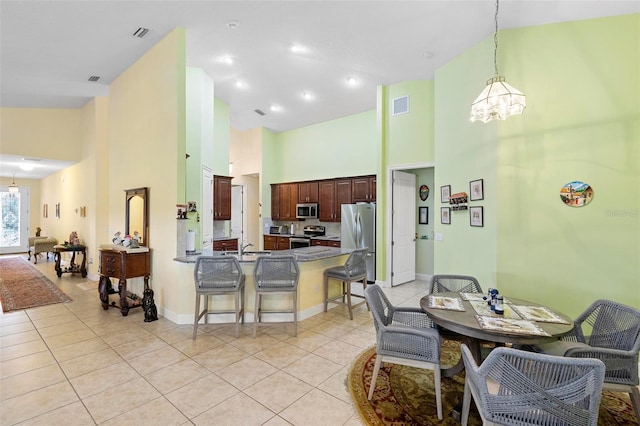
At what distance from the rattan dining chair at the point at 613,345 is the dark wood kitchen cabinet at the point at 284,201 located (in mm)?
6252

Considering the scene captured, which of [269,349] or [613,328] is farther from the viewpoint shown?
[269,349]

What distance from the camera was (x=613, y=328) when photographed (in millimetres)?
2295

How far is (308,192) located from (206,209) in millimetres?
2859

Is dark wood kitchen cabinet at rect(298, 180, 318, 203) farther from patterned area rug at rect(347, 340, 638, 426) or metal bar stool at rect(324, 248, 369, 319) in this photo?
patterned area rug at rect(347, 340, 638, 426)

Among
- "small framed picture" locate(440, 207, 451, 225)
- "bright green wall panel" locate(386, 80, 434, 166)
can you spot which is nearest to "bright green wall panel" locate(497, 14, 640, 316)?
"small framed picture" locate(440, 207, 451, 225)

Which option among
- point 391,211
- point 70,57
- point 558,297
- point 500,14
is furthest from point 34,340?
point 500,14

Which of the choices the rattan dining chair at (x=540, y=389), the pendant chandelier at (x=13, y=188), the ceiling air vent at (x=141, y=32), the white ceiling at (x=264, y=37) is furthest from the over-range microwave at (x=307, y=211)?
the pendant chandelier at (x=13, y=188)

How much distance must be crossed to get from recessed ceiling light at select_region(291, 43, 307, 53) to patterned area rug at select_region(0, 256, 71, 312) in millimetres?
5620

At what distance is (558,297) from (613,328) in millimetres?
1137

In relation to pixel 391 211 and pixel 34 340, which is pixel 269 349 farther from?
pixel 391 211

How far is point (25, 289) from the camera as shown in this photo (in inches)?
228

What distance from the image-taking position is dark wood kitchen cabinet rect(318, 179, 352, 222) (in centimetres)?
695

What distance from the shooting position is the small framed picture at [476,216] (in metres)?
4.00

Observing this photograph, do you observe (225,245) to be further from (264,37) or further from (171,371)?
(264,37)
